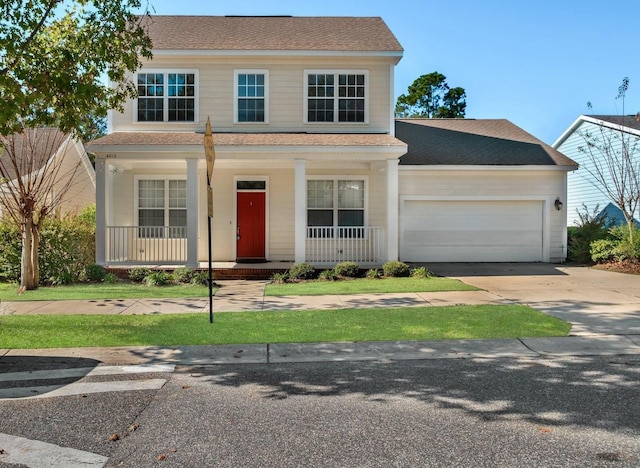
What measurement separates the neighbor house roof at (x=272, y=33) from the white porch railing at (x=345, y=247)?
5556 millimetres

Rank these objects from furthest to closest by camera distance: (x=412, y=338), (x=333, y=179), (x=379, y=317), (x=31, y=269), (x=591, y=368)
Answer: (x=333, y=179) → (x=31, y=269) → (x=379, y=317) → (x=412, y=338) → (x=591, y=368)

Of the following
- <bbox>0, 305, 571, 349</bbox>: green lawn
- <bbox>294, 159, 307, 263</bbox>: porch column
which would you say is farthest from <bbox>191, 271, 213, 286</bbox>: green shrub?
<bbox>0, 305, 571, 349</bbox>: green lawn

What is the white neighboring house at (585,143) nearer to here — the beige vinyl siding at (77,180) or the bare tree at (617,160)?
the bare tree at (617,160)

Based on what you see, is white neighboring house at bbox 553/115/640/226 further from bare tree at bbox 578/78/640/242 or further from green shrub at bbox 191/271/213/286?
green shrub at bbox 191/271/213/286

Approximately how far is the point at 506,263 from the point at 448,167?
12.3 feet

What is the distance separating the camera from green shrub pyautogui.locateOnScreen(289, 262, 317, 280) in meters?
12.9

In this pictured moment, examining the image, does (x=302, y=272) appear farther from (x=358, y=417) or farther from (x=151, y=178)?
(x=358, y=417)

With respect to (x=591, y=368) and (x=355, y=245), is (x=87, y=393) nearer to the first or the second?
(x=591, y=368)

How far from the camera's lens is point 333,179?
15.6m

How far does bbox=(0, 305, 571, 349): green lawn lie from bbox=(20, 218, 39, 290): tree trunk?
3294 mm

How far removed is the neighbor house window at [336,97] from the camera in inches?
600

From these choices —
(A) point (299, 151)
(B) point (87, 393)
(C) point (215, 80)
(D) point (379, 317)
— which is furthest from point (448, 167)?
(B) point (87, 393)

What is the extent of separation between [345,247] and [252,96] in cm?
550

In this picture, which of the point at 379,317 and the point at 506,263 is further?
the point at 506,263
